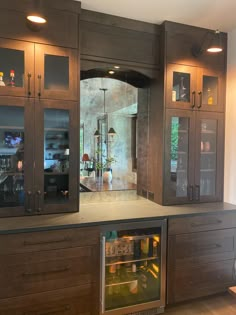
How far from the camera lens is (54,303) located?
1960mm

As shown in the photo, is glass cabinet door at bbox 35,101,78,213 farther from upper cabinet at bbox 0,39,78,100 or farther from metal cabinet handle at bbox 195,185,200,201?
metal cabinet handle at bbox 195,185,200,201

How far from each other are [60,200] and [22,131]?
0.70 metres

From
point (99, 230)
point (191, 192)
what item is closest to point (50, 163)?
point (99, 230)

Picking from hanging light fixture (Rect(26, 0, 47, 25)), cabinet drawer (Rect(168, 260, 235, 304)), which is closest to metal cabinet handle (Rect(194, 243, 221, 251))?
cabinet drawer (Rect(168, 260, 235, 304))

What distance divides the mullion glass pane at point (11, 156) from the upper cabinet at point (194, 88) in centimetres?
149

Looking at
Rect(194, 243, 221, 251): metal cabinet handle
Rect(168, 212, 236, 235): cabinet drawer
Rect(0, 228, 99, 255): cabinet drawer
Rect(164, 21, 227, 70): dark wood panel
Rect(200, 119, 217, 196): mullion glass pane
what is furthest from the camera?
Rect(200, 119, 217, 196): mullion glass pane

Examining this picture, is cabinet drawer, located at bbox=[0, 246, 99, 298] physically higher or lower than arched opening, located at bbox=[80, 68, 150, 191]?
lower

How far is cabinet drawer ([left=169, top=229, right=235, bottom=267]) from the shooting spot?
236 cm

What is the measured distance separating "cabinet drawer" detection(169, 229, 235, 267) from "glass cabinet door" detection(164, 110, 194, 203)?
0.43 m

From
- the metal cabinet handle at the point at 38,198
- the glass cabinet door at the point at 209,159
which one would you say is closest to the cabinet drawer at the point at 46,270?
the metal cabinet handle at the point at 38,198

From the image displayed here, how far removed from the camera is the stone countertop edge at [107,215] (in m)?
1.93

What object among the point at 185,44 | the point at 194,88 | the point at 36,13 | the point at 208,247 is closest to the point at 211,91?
the point at 194,88

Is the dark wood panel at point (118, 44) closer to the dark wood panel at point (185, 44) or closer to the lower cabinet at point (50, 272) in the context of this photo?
the dark wood panel at point (185, 44)

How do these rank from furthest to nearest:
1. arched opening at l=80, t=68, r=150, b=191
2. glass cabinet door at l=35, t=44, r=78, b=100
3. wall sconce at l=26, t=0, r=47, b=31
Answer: arched opening at l=80, t=68, r=150, b=191 < glass cabinet door at l=35, t=44, r=78, b=100 < wall sconce at l=26, t=0, r=47, b=31
